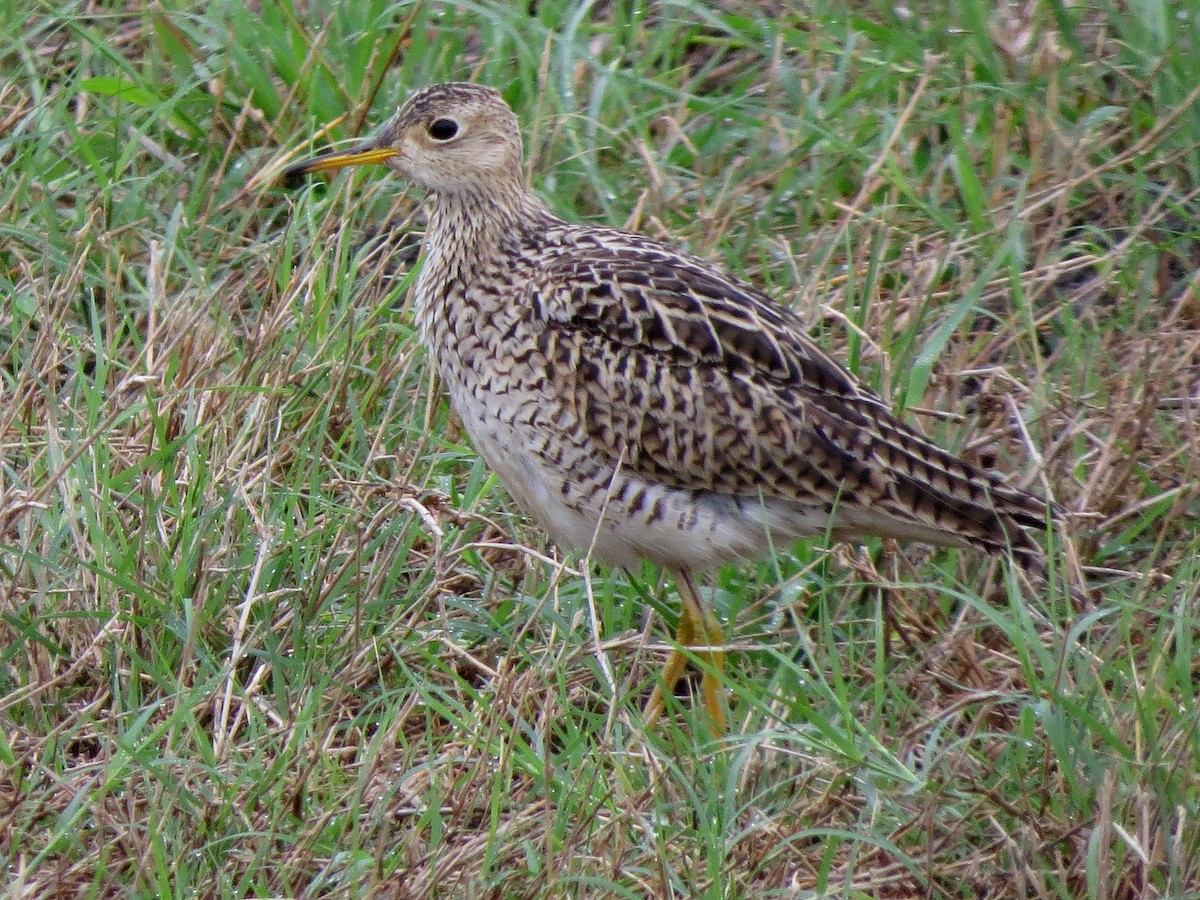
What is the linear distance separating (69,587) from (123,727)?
427 mm

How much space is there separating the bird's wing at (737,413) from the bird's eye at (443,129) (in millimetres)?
737

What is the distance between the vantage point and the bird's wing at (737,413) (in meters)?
5.29

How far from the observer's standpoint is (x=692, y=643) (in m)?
5.67

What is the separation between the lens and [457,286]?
19.0 feet

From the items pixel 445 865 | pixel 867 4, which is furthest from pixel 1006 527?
pixel 867 4

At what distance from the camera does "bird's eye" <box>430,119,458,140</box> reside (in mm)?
6012

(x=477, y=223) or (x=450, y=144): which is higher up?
(x=450, y=144)

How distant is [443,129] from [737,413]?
4.44 feet

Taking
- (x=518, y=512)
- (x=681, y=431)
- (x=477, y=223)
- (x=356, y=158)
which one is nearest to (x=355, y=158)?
(x=356, y=158)

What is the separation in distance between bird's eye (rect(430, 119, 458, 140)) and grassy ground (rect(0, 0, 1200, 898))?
0.52 metres

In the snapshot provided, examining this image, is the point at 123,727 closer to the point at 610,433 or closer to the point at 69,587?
the point at 69,587

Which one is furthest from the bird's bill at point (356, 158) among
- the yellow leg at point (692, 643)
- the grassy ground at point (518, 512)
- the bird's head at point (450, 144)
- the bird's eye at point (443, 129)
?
the yellow leg at point (692, 643)

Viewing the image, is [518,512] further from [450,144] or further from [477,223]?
[450,144]

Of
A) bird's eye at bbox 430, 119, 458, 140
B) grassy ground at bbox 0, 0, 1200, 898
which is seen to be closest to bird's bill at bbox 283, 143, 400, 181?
bird's eye at bbox 430, 119, 458, 140
